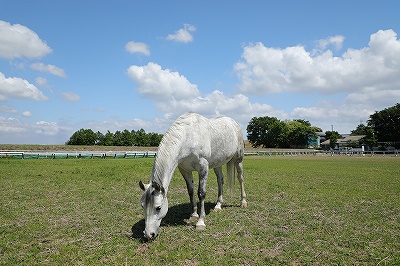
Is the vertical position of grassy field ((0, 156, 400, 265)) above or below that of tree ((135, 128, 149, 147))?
below

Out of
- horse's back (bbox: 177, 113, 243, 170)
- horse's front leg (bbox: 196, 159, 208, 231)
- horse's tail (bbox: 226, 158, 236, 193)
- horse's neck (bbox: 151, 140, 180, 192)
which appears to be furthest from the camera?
horse's tail (bbox: 226, 158, 236, 193)

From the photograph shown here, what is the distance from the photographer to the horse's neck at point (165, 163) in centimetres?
600

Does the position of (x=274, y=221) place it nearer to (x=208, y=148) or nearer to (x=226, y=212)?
(x=226, y=212)

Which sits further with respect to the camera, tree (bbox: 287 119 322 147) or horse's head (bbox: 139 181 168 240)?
tree (bbox: 287 119 322 147)

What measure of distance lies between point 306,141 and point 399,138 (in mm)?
26199

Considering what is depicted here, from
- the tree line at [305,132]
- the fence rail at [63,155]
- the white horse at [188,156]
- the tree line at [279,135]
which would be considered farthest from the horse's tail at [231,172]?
the tree line at [305,132]

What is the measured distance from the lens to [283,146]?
9775 cm

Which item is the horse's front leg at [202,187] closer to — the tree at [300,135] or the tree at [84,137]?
the tree at [84,137]

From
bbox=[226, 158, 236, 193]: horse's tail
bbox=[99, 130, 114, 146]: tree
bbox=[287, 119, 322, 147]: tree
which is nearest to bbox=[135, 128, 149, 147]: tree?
bbox=[99, 130, 114, 146]: tree

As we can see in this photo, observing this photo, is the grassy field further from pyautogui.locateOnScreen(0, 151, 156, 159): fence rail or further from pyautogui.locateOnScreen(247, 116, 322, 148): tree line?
pyautogui.locateOnScreen(247, 116, 322, 148): tree line

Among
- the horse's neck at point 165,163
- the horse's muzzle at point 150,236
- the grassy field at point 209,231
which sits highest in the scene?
the horse's neck at point 165,163

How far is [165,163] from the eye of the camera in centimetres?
612

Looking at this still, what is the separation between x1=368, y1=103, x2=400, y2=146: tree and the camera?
75375mm

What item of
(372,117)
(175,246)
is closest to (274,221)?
(175,246)
